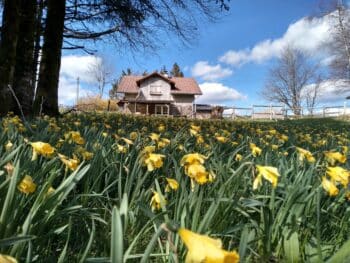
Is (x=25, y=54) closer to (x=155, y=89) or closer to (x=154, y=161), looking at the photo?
(x=154, y=161)

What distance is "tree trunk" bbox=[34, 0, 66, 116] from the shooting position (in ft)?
24.1

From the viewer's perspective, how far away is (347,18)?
3064 centimetres

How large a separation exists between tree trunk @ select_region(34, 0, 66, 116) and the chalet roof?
115ft

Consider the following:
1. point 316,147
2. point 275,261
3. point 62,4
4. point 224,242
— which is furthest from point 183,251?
point 62,4

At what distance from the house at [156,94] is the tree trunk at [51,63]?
33.0 metres

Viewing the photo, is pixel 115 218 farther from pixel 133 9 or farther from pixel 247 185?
pixel 133 9

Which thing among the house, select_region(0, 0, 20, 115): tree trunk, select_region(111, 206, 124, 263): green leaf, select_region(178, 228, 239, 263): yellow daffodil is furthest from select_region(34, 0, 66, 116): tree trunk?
the house

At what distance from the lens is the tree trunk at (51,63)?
24.1ft

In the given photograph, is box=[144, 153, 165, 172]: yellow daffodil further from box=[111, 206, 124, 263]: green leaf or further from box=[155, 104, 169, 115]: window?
box=[155, 104, 169, 115]: window

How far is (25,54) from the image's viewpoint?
6.43 metres

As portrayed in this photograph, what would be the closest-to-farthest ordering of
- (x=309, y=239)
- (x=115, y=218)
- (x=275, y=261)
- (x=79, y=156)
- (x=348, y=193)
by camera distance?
(x=115, y=218), (x=275, y=261), (x=309, y=239), (x=348, y=193), (x=79, y=156)

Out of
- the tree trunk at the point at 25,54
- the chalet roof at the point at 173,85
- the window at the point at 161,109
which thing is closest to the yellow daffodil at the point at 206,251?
the tree trunk at the point at 25,54

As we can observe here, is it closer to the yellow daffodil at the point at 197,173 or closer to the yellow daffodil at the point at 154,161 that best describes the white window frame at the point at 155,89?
→ the yellow daffodil at the point at 154,161

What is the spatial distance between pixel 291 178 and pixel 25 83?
557cm
